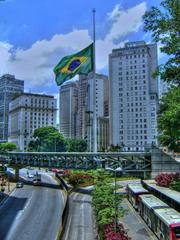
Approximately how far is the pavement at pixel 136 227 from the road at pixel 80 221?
14.0 ft

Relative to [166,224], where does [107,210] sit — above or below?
above

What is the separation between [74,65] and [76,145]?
138488mm

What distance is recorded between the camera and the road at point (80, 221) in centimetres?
3350

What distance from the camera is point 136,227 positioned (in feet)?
117

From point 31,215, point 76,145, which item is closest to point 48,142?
point 76,145

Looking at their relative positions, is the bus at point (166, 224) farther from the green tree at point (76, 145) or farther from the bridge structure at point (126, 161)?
the green tree at point (76, 145)

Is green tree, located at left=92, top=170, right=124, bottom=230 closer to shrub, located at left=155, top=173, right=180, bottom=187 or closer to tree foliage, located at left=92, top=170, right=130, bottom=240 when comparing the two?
tree foliage, located at left=92, top=170, right=130, bottom=240

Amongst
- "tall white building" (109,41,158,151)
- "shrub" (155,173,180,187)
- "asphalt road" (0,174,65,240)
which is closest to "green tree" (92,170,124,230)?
"asphalt road" (0,174,65,240)

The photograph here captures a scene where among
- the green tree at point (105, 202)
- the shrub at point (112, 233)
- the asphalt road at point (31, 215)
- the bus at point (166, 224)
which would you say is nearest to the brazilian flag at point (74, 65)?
the green tree at point (105, 202)

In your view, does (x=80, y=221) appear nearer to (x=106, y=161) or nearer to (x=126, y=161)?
(x=126, y=161)

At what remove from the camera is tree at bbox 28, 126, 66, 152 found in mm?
177375

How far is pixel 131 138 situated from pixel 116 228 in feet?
486

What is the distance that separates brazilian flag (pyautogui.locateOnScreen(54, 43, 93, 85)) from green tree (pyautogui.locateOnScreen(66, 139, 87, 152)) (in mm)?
133593

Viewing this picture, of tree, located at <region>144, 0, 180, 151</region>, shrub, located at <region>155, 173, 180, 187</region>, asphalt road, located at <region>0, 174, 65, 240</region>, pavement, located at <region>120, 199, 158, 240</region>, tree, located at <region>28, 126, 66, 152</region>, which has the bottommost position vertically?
asphalt road, located at <region>0, 174, 65, 240</region>
